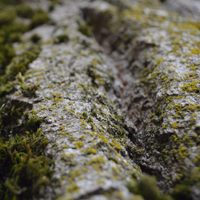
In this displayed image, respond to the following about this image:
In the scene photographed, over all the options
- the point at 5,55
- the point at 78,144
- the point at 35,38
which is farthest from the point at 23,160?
the point at 35,38

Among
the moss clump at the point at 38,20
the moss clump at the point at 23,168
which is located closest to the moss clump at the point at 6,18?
the moss clump at the point at 38,20

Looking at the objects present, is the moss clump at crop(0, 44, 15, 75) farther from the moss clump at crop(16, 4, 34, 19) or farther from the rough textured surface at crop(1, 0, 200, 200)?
the moss clump at crop(16, 4, 34, 19)

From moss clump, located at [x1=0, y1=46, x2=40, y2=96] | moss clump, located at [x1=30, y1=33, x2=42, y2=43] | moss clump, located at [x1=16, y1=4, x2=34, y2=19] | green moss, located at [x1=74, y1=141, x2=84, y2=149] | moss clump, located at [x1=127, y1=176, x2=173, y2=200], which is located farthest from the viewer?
moss clump, located at [x1=16, y1=4, x2=34, y2=19]

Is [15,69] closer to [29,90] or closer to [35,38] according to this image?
[29,90]

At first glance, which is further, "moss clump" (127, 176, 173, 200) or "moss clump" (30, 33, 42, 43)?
"moss clump" (30, 33, 42, 43)

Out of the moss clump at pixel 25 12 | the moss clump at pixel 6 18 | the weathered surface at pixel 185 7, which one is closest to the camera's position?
the weathered surface at pixel 185 7

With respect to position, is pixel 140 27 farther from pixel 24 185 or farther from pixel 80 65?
pixel 24 185

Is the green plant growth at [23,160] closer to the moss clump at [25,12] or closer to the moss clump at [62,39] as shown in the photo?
the moss clump at [62,39]

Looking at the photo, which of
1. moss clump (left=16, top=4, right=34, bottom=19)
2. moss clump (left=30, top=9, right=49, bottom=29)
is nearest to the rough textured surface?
moss clump (left=30, top=9, right=49, bottom=29)
